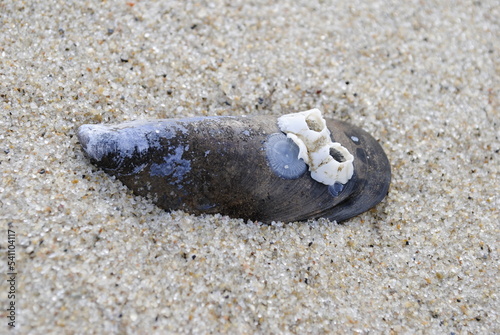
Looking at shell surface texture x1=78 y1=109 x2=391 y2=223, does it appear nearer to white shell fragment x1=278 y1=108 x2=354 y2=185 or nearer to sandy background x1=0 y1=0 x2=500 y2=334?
white shell fragment x1=278 y1=108 x2=354 y2=185

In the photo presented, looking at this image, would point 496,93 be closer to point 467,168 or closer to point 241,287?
point 467,168

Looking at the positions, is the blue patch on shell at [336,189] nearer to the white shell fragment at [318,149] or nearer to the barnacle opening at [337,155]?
the white shell fragment at [318,149]

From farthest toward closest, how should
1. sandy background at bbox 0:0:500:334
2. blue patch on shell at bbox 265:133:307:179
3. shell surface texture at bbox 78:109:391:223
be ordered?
1. blue patch on shell at bbox 265:133:307:179
2. shell surface texture at bbox 78:109:391:223
3. sandy background at bbox 0:0:500:334

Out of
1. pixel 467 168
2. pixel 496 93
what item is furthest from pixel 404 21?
pixel 467 168

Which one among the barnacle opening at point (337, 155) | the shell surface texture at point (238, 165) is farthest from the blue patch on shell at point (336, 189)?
the barnacle opening at point (337, 155)

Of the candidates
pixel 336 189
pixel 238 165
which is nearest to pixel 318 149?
pixel 336 189

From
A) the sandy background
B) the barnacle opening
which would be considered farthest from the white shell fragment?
the sandy background

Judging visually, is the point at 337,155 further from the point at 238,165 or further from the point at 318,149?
the point at 238,165
